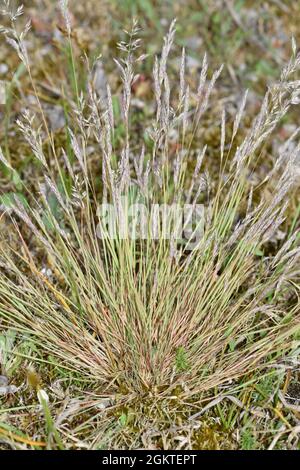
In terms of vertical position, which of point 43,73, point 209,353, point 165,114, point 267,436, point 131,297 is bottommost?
point 267,436

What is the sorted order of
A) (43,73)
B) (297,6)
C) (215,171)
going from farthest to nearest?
(297,6)
(43,73)
(215,171)

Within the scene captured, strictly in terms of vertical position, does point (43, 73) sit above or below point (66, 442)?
above

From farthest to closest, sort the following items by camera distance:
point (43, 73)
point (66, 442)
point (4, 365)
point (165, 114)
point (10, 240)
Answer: point (43, 73), point (10, 240), point (4, 365), point (66, 442), point (165, 114)

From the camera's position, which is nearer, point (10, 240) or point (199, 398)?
point (199, 398)

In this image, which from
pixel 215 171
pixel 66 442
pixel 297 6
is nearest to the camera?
pixel 66 442

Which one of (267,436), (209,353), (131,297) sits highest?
(131,297)

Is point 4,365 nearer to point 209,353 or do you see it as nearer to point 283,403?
point 209,353

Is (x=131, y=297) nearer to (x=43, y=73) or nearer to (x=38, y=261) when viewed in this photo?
(x=38, y=261)

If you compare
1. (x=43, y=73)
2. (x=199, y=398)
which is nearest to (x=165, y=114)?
(x=199, y=398)

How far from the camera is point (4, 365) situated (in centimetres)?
212

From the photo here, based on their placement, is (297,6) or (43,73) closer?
(43,73)

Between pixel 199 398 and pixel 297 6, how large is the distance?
2.55m

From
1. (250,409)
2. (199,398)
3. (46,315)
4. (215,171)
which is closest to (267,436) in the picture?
(250,409)

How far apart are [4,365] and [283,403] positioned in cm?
90
